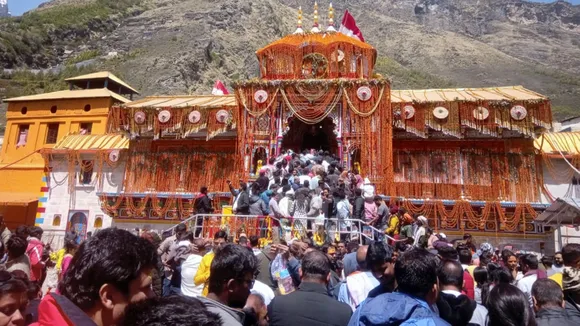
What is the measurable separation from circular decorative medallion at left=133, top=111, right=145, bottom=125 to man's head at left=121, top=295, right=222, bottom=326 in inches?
906

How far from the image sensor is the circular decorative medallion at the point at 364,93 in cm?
1937

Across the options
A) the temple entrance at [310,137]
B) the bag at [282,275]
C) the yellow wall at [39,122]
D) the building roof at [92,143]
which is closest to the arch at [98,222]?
the building roof at [92,143]

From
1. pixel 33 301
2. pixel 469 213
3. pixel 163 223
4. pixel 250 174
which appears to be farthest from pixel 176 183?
pixel 33 301

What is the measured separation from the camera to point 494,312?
10.8 feet

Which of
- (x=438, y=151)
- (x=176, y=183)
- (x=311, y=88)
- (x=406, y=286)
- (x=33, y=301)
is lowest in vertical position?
(x=33, y=301)

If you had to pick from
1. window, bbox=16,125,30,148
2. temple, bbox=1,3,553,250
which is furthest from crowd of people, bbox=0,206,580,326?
window, bbox=16,125,30,148

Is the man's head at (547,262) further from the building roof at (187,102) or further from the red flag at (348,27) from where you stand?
the red flag at (348,27)

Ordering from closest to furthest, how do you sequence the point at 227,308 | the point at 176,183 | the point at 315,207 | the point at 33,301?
the point at 227,308 → the point at 33,301 → the point at 315,207 → the point at 176,183

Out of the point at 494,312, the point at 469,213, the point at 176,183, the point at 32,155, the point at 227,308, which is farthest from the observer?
the point at 32,155

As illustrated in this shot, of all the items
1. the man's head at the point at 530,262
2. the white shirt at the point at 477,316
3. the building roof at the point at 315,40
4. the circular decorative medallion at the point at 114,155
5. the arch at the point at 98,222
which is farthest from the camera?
the circular decorative medallion at the point at 114,155

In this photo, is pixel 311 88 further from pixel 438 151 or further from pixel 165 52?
pixel 165 52

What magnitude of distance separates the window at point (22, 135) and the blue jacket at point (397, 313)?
3350 centimetres

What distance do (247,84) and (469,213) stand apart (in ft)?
39.2

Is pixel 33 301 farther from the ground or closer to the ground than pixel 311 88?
closer to the ground
